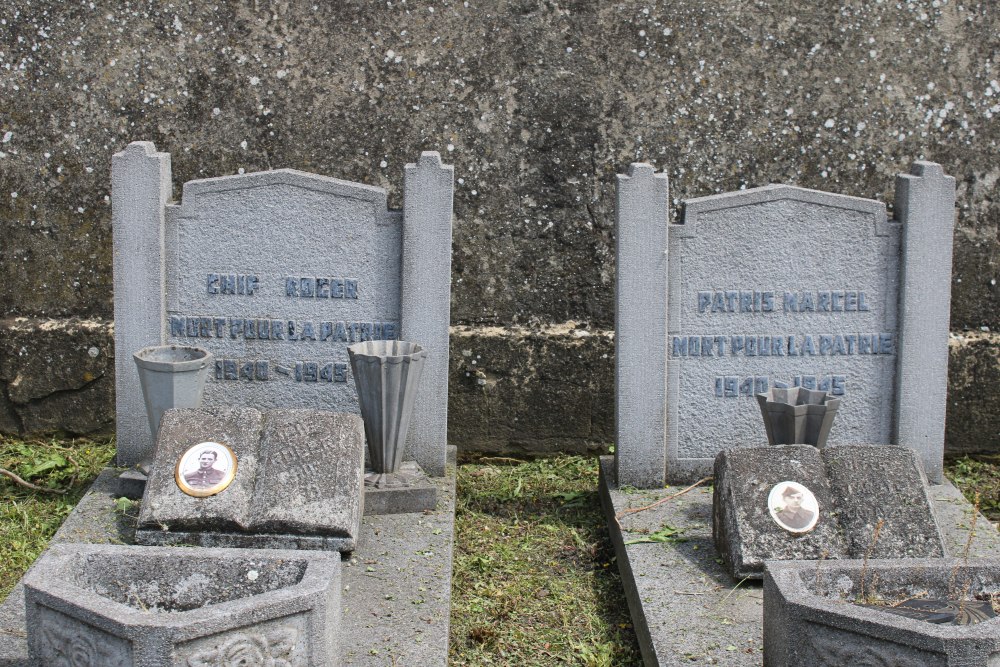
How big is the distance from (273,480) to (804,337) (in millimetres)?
2532

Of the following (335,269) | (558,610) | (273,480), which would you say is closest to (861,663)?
(558,610)

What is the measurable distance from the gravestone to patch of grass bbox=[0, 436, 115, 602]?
1.31 feet

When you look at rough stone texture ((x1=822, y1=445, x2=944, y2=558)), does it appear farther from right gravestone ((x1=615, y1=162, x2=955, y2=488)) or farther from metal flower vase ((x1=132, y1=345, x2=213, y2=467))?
metal flower vase ((x1=132, y1=345, x2=213, y2=467))

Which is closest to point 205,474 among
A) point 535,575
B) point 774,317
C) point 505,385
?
point 535,575

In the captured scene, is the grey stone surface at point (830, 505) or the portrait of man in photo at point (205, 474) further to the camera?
the portrait of man in photo at point (205, 474)

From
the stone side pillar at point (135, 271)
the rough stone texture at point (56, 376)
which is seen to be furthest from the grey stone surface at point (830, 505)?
the rough stone texture at point (56, 376)

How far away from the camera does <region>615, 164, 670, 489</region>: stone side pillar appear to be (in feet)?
16.3

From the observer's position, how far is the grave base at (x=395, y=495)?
468cm

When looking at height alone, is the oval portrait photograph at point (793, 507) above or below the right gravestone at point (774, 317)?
below

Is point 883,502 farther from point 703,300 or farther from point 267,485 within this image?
point 267,485

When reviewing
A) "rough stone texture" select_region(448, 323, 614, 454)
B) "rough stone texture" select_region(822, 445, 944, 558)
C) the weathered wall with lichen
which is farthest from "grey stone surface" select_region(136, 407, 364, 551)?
the weathered wall with lichen

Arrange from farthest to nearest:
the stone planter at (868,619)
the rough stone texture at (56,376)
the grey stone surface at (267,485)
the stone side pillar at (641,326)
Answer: the rough stone texture at (56,376) → the stone side pillar at (641,326) → the grey stone surface at (267,485) → the stone planter at (868,619)

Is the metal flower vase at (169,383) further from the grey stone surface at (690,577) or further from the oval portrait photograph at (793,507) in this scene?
the oval portrait photograph at (793,507)

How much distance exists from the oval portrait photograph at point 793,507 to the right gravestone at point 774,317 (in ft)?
3.38
